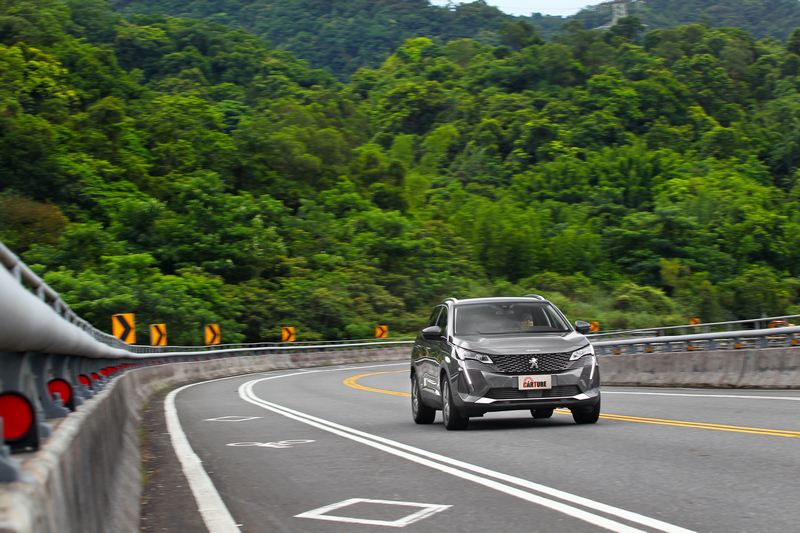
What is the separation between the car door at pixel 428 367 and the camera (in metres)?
13.1

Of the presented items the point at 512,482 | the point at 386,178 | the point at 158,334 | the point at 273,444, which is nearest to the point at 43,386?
the point at 512,482

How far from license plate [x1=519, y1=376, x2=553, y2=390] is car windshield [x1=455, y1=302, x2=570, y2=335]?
46.9 inches

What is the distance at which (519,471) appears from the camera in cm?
848

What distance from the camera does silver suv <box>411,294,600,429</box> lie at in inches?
458

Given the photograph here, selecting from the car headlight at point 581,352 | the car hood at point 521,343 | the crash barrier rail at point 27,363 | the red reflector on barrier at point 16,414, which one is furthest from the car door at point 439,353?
the red reflector on barrier at point 16,414

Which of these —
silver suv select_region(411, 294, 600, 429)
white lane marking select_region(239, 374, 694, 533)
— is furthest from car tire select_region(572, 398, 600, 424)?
white lane marking select_region(239, 374, 694, 533)

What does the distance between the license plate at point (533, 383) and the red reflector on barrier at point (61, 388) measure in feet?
20.8

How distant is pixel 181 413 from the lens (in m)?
17.9

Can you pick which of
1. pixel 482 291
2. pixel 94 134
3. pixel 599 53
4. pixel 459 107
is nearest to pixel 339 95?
pixel 459 107

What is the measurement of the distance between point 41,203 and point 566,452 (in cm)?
8444

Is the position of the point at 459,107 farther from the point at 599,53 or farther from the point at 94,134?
the point at 94,134

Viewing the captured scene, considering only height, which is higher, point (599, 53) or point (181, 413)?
point (599, 53)

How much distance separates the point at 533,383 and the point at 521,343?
53 cm

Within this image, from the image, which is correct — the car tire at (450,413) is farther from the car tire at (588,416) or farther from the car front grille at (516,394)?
the car tire at (588,416)
